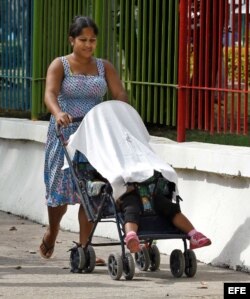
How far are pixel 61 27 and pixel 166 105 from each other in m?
2.47

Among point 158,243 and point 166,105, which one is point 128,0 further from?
point 158,243

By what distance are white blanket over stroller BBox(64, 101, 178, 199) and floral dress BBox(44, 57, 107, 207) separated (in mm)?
370

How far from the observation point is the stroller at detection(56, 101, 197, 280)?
377 inches

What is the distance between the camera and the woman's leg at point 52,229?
34.8 ft

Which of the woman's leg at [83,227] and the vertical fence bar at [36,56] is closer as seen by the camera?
the woman's leg at [83,227]

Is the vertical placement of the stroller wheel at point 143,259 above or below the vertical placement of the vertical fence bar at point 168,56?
below

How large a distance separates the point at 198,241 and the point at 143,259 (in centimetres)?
64

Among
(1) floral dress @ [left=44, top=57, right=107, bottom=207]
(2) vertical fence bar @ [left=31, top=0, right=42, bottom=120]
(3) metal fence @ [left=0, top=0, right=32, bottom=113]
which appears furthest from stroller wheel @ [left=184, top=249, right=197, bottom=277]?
(3) metal fence @ [left=0, top=0, right=32, bottom=113]

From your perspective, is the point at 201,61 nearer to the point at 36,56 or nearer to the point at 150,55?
the point at 150,55

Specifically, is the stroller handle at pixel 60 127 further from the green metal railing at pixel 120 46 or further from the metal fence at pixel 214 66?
the green metal railing at pixel 120 46

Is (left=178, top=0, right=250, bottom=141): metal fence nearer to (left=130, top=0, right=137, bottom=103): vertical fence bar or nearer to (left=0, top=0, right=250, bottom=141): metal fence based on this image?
(left=0, top=0, right=250, bottom=141): metal fence

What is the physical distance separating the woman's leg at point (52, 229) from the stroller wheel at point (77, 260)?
54 centimetres

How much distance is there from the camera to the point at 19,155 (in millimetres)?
14023

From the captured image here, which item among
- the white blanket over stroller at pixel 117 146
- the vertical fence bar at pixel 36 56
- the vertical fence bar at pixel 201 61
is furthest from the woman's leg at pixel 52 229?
the vertical fence bar at pixel 36 56
